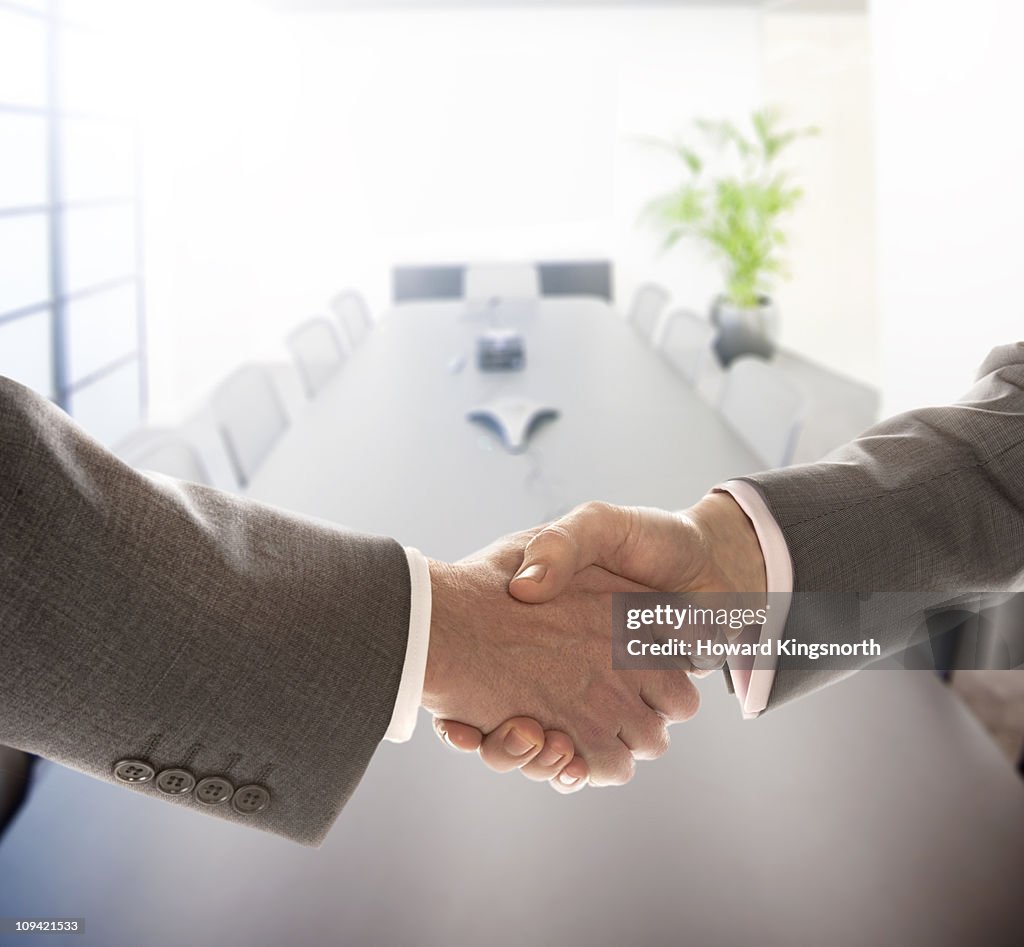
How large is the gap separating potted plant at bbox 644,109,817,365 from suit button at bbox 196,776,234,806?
5.04 meters

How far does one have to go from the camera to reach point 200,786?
677 millimetres

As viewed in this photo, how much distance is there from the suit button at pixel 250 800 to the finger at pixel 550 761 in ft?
0.81

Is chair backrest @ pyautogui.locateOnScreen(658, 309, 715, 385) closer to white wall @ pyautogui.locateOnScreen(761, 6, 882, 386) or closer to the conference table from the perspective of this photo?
the conference table

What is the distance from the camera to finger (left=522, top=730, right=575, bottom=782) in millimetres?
832

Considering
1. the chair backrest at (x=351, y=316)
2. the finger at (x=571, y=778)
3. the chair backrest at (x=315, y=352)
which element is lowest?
the finger at (x=571, y=778)

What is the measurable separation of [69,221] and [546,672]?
380cm

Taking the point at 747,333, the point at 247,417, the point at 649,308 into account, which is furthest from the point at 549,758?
the point at 747,333

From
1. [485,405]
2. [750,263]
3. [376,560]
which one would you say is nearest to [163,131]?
[750,263]

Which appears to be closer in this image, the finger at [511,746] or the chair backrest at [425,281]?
the finger at [511,746]

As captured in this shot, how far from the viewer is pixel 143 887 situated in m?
0.73

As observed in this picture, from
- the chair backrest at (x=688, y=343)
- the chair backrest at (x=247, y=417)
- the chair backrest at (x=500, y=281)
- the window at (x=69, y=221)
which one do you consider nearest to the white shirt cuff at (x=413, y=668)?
the chair backrest at (x=247, y=417)

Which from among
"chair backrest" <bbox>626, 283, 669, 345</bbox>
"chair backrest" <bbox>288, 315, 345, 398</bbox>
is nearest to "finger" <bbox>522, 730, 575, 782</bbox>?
"chair backrest" <bbox>288, 315, 345, 398</bbox>

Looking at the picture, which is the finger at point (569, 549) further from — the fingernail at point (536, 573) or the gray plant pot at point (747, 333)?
the gray plant pot at point (747, 333)

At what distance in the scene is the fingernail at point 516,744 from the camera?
2.67ft
